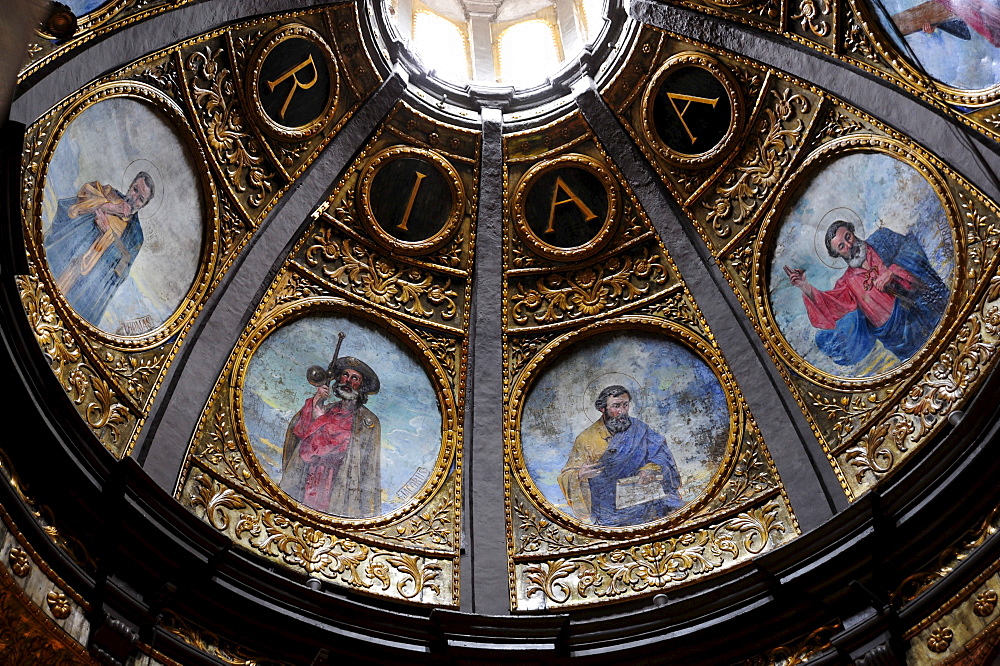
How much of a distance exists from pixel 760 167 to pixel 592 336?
3021 millimetres

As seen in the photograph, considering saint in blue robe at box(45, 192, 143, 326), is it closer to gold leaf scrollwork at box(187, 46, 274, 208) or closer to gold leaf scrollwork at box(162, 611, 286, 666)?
gold leaf scrollwork at box(187, 46, 274, 208)

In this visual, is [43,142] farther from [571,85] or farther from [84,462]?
[571,85]

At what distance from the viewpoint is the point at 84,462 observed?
33.6ft

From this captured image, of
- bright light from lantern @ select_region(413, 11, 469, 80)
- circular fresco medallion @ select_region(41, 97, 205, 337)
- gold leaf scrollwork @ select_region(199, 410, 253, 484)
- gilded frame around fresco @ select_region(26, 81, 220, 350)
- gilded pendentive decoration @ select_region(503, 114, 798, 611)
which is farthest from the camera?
bright light from lantern @ select_region(413, 11, 469, 80)

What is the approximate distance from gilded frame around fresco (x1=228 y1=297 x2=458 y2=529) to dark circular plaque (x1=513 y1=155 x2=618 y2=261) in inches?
87.7

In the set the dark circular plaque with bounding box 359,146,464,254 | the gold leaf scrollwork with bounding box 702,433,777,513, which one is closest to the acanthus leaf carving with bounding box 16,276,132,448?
the dark circular plaque with bounding box 359,146,464,254

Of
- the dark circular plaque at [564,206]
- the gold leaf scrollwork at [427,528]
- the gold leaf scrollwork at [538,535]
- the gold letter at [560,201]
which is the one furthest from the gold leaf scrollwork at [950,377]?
the gold leaf scrollwork at [427,528]

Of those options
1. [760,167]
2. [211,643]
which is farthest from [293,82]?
[211,643]

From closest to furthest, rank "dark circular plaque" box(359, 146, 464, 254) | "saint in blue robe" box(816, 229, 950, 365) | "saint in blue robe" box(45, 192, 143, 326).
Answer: "saint in blue robe" box(45, 192, 143, 326)
"saint in blue robe" box(816, 229, 950, 365)
"dark circular plaque" box(359, 146, 464, 254)

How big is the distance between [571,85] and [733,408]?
5.05 meters

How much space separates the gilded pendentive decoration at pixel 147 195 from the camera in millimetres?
11055

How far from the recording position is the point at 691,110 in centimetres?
1466

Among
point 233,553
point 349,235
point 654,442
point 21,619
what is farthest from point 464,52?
point 21,619

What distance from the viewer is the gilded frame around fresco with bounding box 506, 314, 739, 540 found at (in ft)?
43.1
